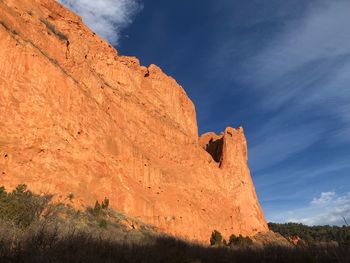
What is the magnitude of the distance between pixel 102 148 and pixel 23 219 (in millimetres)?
21967

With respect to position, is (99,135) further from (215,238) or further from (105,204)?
(215,238)

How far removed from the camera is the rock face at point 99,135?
81.9 feet

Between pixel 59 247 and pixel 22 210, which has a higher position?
pixel 22 210

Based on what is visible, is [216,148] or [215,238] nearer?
[215,238]

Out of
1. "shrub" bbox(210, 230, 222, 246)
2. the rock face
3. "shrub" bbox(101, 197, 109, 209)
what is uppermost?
the rock face

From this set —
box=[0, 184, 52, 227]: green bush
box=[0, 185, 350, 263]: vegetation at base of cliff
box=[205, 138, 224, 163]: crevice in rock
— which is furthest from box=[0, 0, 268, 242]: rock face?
box=[0, 185, 350, 263]: vegetation at base of cliff

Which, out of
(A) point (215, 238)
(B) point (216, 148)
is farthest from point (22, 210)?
(B) point (216, 148)

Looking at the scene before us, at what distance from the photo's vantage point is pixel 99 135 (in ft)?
107

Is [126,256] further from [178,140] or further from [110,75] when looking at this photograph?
[178,140]

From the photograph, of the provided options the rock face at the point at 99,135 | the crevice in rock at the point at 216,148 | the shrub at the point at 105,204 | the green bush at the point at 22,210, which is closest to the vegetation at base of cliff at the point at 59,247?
the green bush at the point at 22,210

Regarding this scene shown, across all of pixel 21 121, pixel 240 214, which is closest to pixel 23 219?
pixel 21 121

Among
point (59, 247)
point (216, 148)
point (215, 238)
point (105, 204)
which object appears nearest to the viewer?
point (59, 247)

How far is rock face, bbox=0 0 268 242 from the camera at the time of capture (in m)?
25.0

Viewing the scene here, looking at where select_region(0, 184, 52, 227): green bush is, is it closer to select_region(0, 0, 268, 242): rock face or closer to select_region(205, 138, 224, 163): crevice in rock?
select_region(0, 0, 268, 242): rock face
